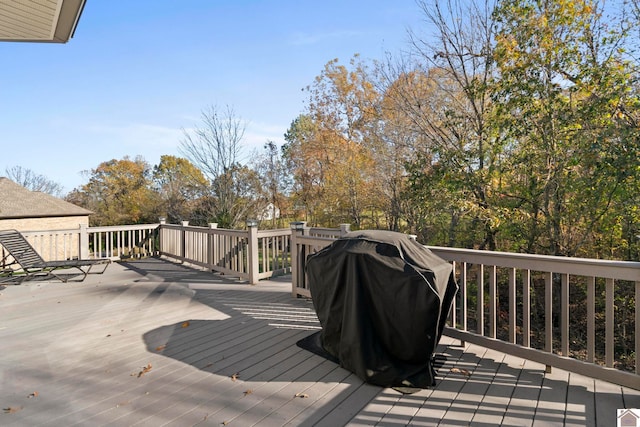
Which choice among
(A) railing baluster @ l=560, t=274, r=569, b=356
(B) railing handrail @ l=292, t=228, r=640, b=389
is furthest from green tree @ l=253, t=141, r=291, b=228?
(A) railing baluster @ l=560, t=274, r=569, b=356

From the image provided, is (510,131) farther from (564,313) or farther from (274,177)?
(274,177)

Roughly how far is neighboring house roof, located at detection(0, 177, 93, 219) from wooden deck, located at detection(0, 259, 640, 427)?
12.8 metres

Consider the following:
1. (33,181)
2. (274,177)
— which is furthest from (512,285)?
Result: (33,181)

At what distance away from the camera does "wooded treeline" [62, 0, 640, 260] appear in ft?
18.4

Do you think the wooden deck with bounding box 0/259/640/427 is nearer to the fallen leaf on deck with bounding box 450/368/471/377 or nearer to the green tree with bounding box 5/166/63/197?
the fallen leaf on deck with bounding box 450/368/471/377

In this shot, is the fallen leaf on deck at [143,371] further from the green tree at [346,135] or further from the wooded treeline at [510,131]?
the green tree at [346,135]

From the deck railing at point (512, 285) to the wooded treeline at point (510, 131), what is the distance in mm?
1190

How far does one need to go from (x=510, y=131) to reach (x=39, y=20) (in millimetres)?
6968

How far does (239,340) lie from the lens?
10.8 ft

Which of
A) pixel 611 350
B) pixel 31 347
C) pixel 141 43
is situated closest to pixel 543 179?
pixel 611 350

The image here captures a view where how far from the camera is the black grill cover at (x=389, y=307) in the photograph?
89.5 inches

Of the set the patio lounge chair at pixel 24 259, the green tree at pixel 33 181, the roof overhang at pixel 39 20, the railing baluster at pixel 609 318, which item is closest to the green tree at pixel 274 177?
the patio lounge chair at pixel 24 259

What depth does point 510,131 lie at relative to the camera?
254 inches

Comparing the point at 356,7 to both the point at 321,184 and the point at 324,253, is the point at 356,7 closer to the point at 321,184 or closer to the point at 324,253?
the point at 321,184
